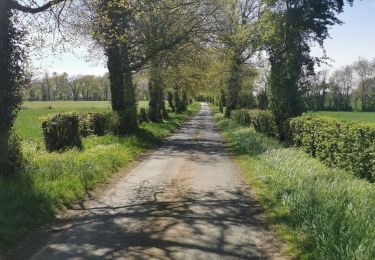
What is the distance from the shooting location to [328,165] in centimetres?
1337

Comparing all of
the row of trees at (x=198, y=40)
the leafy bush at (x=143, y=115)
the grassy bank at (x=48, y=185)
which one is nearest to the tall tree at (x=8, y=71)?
the grassy bank at (x=48, y=185)

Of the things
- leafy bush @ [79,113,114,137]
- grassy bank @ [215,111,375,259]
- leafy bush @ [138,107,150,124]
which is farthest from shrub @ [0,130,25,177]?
leafy bush @ [138,107,150,124]

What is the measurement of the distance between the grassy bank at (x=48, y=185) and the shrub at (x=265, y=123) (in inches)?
389

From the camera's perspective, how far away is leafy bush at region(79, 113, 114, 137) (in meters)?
23.0

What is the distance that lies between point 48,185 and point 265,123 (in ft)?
56.4

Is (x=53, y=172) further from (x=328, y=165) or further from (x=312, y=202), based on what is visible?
(x=328, y=165)

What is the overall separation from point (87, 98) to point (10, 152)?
16174cm

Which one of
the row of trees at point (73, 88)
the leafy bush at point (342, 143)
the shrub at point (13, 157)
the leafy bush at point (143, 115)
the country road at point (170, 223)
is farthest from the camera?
the row of trees at point (73, 88)

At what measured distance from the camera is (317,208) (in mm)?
7383

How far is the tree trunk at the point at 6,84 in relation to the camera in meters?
10.5

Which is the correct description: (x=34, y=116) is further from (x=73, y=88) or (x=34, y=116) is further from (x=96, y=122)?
(x=73, y=88)

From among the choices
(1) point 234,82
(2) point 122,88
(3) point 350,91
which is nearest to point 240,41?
(1) point 234,82

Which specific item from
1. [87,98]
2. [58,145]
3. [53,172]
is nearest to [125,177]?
[53,172]

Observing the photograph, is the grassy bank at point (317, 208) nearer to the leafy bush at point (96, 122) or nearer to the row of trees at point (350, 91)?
the leafy bush at point (96, 122)
